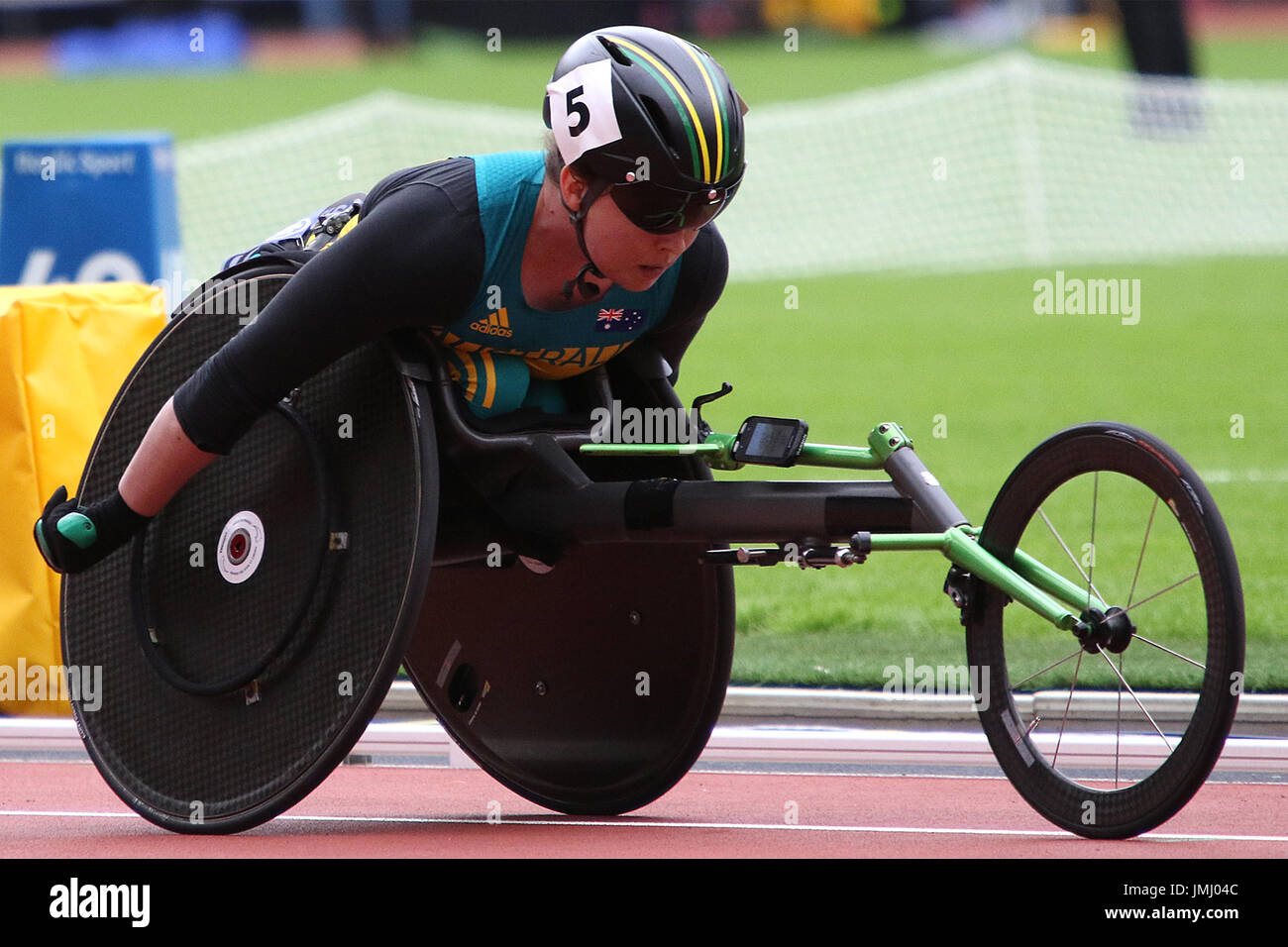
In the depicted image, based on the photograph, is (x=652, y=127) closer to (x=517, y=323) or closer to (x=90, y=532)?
(x=517, y=323)

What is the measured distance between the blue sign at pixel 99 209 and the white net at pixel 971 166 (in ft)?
41.7

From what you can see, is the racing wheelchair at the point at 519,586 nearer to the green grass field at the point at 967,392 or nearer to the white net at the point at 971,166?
the green grass field at the point at 967,392

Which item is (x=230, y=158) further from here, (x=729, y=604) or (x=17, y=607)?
(x=729, y=604)

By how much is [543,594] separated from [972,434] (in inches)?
326

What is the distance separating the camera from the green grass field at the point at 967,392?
808cm

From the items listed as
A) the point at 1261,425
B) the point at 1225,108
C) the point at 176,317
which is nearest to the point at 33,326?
the point at 176,317

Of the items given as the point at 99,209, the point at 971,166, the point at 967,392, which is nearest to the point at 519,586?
the point at 99,209

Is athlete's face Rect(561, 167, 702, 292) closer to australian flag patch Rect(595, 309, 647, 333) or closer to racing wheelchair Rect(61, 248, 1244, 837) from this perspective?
australian flag patch Rect(595, 309, 647, 333)

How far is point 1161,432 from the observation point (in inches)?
535

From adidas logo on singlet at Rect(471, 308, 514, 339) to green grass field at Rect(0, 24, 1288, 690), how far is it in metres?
2.46

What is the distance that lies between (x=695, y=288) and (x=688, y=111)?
0.69 meters

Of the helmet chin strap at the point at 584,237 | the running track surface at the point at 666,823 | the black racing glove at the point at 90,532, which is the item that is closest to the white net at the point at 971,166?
the running track surface at the point at 666,823

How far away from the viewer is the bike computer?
4777mm

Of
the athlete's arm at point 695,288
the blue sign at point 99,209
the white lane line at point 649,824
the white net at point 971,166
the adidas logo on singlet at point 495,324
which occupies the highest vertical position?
the white net at point 971,166
